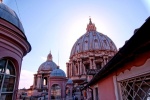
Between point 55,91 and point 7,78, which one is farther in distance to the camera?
point 55,91

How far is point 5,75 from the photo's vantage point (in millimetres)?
5352

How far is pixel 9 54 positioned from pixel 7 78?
3.50 feet

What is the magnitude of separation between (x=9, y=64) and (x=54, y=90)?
1772 cm

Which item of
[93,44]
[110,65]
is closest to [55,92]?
[110,65]

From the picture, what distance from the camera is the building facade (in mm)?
5199

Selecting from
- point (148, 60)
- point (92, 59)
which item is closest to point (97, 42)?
point (92, 59)

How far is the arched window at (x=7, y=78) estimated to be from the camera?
5.23 m

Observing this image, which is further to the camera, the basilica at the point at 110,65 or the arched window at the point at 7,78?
the arched window at the point at 7,78

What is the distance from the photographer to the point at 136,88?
10.7 feet

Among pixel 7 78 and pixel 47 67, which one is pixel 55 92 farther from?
pixel 47 67

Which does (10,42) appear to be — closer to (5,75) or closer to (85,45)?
(5,75)

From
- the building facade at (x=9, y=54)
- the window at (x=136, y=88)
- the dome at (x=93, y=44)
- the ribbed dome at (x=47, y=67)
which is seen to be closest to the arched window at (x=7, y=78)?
the building facade at (x=9, y=54)

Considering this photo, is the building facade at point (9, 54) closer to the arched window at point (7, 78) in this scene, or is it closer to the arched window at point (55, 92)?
the arched window at point (7, 78)

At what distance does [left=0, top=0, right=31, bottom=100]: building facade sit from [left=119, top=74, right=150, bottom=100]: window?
4680 millimetres
